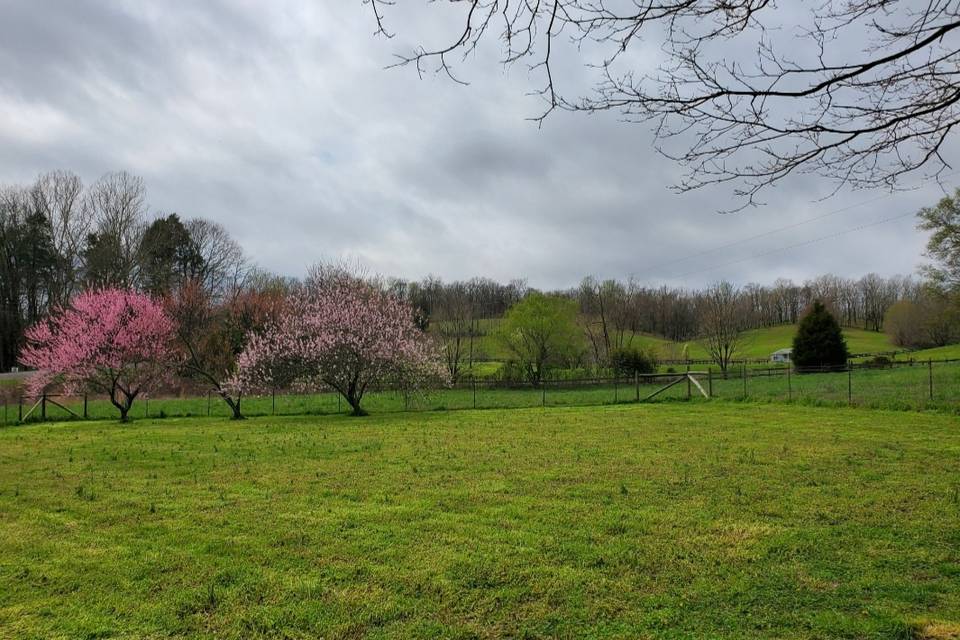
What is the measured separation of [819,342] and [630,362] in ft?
38.7

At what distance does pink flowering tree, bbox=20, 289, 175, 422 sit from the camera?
2053 cm

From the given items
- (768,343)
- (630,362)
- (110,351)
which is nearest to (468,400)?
(110,351)

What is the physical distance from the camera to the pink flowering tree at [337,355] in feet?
63.1

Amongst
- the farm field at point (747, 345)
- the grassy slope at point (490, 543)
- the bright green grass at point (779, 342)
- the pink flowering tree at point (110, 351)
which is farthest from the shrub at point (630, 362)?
the grassy slope at point (490, 543)

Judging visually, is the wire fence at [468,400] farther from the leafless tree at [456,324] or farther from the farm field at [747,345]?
the leafless tree at [456,324]

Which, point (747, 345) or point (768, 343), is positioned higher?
point (768, 343)

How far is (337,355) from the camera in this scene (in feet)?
62.9

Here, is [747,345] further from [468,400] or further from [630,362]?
[468,400]

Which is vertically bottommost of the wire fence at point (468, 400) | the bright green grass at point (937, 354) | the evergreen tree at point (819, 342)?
the wire fence at point (468, 400)

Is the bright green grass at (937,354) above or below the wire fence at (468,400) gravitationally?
above

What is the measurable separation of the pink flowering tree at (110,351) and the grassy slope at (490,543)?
12218 millimetres

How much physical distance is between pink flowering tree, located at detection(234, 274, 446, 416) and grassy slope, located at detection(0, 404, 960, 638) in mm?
8932

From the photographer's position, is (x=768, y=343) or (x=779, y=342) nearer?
(x=779, y=342)

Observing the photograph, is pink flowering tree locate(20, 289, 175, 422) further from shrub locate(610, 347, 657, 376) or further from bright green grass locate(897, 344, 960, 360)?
bright green grass locate(897, 344, 960, 360)
